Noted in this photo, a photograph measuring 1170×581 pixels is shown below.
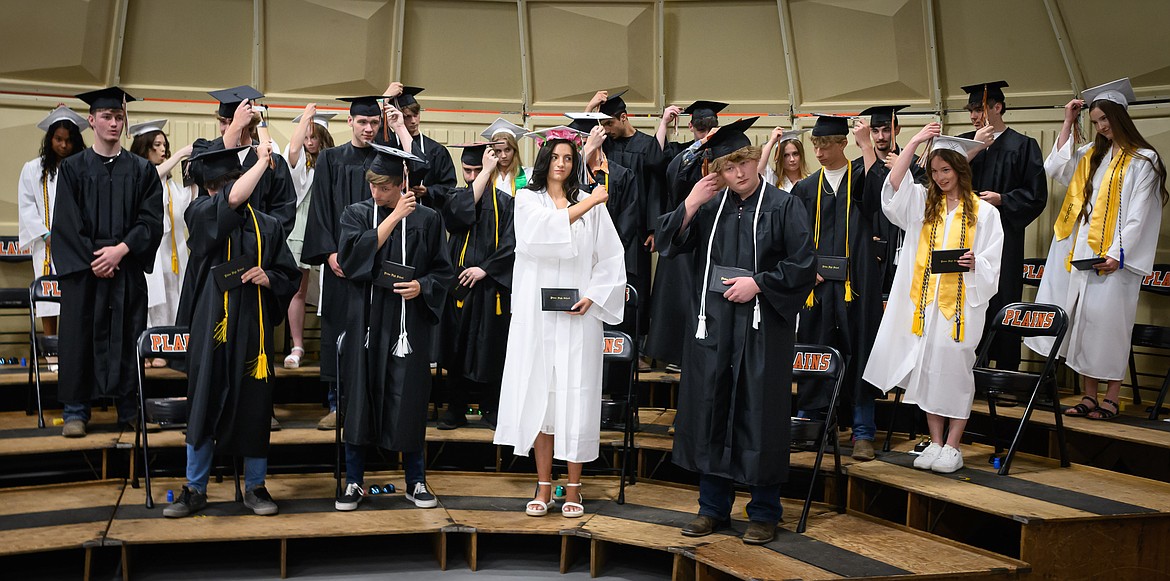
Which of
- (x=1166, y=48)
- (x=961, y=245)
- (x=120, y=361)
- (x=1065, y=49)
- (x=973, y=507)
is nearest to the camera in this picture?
(x=973, y=507)

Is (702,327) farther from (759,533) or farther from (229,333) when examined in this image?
(229,333)

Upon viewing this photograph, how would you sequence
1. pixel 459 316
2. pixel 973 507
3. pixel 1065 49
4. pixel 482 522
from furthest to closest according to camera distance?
1. pixel 1065 49
2. pixel 459 316
3. pixel 482 522
4. pixel 973 507

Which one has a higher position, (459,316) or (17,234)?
(17,234)

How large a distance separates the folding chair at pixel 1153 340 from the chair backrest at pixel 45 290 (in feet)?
22.5

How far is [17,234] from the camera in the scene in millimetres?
7660

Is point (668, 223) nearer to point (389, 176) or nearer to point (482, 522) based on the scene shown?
point (389, 176)

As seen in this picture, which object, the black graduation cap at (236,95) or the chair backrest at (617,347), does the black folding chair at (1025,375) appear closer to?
the chair backrest at (617,347)

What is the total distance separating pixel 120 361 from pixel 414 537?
2136mm

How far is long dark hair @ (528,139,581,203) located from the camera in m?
5.15

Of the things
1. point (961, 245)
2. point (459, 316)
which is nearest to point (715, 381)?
point (961, 245)

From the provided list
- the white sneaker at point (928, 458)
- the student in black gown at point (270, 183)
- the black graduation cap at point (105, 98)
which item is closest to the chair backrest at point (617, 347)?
the white sneaker at point (928, 458)

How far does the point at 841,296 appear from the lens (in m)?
5.81

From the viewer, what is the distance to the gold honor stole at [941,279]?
534 centimetres

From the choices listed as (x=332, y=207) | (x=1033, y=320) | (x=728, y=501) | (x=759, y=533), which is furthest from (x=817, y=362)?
(x=332, y=207)
